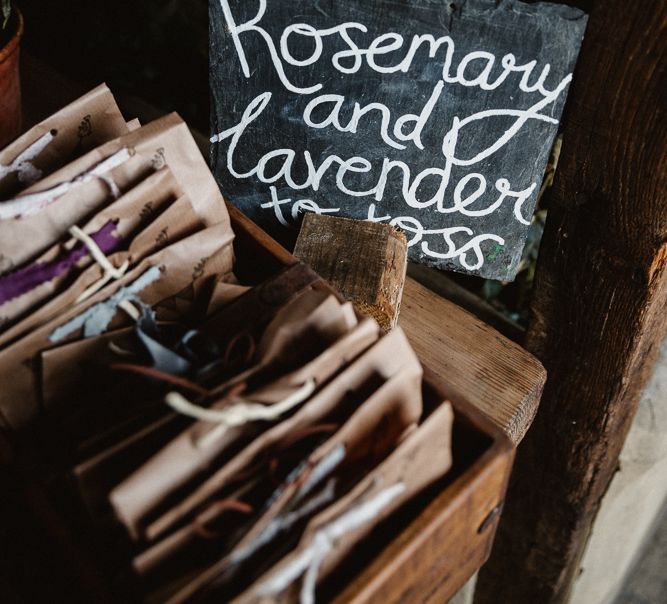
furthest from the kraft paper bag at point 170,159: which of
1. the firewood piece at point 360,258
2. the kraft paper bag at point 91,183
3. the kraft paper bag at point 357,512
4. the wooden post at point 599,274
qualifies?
the wooden post at point 599,274

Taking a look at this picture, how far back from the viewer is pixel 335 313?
0.68 meters

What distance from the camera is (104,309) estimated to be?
0.73 m

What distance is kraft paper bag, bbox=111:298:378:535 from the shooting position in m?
0.58

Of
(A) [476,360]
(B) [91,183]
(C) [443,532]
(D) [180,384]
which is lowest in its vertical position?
(A) [476,360]

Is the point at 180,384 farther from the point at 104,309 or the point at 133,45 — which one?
the point at 133,45

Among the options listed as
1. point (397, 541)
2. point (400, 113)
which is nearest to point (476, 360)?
point (400, 113)

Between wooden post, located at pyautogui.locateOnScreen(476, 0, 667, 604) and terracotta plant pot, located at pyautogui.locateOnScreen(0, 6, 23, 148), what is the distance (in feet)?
2.83

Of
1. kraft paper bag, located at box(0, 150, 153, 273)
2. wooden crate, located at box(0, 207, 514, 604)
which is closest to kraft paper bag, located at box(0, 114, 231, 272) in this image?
kraft paper bag, located at box(0, 150, 153, 273)

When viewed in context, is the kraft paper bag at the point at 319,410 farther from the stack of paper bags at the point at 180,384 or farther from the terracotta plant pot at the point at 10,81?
the terracotta plant pot at the point at 10,81

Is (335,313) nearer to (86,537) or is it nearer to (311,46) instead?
(86,537)

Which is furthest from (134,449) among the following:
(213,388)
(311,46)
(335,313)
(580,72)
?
(580,72)

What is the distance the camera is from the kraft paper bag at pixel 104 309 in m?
0.71

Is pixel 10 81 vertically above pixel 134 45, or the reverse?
pixel 10 81

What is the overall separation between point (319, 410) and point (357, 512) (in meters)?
0.10
